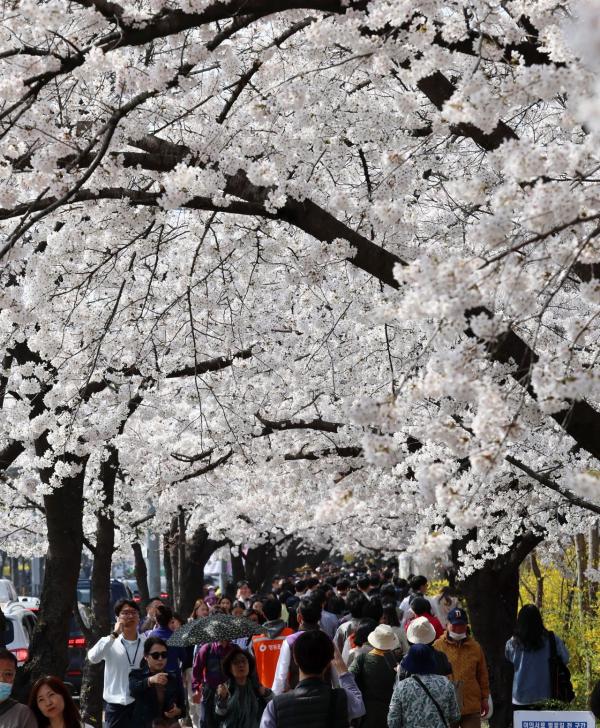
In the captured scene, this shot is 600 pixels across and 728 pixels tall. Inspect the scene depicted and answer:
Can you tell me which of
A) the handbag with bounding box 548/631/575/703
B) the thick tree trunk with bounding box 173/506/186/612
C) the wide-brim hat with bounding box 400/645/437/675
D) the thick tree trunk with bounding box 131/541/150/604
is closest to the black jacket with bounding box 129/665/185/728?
the wide-brim hat with bounding box 400/645/437/675

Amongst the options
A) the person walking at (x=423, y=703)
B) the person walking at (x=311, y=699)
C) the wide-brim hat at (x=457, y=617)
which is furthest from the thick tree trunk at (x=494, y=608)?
the person walking at (x=311, y=699)

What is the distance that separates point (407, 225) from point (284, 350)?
572cm

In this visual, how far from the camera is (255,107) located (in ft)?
23.1

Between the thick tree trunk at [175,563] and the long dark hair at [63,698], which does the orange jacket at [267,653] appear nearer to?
the long dark hair at [63,698]

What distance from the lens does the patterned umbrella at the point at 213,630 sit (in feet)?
30.7

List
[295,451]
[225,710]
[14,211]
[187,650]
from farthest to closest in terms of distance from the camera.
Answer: [295,451]
[187,650]
[225,710]
[14,211]

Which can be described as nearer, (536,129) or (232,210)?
(232,210)

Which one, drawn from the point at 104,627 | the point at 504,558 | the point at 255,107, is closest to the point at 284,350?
the point at 504,558

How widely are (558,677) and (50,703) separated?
5.45 metres

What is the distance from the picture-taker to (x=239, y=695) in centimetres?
818

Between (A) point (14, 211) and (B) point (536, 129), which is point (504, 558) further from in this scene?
(A) point (14, 211)

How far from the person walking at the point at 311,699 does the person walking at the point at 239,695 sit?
2.36 meters

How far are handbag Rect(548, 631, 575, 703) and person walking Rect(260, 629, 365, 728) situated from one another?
15.0ft

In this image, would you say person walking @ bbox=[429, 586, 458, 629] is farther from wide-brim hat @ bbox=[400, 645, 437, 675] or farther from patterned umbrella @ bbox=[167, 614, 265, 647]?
wide-brim hat @ bbox=[400, 645, 437, 675]
